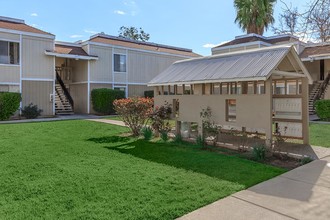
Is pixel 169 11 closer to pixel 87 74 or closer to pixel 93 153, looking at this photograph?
pixel 93 153

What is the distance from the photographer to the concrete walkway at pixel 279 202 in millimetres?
3959

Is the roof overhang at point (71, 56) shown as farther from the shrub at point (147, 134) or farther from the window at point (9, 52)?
the shrub at point (147, 134)

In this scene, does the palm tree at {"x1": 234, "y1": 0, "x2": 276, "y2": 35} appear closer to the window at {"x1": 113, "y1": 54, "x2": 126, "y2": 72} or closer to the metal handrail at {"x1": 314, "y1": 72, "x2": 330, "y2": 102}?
the metal handrail at {"x1": 314, "y1": 72, "x2": 330, "y2": 102}

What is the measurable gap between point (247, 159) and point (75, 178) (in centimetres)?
413

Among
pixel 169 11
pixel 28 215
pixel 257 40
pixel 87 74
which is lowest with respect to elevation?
pixel 28 215

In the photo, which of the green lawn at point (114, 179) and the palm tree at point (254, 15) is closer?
the green lawn at point (114, 179)

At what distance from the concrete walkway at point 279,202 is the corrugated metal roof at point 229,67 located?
3.08 m

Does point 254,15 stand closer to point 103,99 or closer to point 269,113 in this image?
point 103,99

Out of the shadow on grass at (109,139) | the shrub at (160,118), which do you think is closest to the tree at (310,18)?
the shrub at (160,118)

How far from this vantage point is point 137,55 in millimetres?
25172

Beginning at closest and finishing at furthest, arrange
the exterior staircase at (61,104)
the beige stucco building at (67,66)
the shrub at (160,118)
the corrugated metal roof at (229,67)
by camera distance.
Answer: the corrugated metal roof at (229,67) → the shrub at (160,118) → the beige stucco building at (67,66) → the exterior staircase at (61,104)

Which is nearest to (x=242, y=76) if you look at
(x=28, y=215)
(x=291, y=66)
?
(x=291, y=66)

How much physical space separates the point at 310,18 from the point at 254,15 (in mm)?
26904

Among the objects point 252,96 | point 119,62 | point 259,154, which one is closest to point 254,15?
point 119,62
